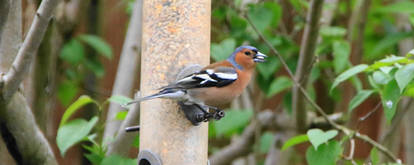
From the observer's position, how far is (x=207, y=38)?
405cm

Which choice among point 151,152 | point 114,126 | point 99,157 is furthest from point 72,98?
point 151,152

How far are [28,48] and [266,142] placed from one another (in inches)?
136

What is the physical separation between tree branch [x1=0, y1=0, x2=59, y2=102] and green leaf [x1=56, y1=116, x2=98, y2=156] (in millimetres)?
701

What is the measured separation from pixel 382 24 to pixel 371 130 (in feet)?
6.88

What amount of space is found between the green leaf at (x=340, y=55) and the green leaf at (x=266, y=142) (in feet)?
4.16

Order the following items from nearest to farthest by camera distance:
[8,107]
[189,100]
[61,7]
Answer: [8,107]
[189,100]
[61,7]

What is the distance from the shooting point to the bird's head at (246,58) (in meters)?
4.20

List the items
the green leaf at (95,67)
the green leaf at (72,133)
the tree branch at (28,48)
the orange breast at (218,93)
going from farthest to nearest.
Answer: the green leaf at (95,67)
the green leaf at (72,133)
the orange breast at (218,93)
the tree branch at (28,48)

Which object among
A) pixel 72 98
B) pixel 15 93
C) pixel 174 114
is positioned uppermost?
pixel 15 93

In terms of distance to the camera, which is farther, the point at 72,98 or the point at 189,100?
the point at 72,98

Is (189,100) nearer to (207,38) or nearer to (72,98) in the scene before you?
(207,38)

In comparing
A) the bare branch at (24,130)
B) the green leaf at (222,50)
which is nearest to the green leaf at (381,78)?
the green leaf at (222,50)

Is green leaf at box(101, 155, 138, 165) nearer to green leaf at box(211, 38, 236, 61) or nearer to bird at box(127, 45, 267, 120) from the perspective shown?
bird at box(127, 45, 267, 120)

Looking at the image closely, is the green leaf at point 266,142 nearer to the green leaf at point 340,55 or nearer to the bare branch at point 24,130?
the green leaf at point 340,55
